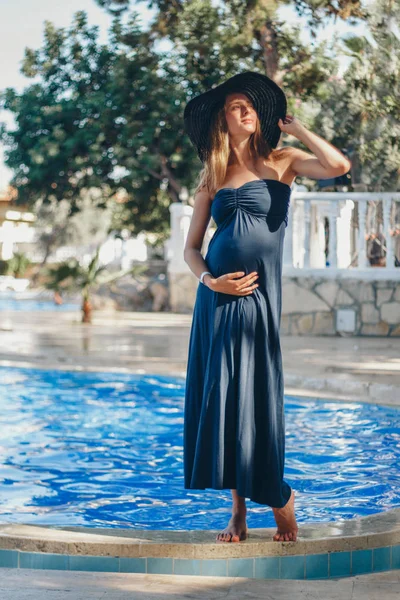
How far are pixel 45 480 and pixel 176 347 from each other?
5.89m

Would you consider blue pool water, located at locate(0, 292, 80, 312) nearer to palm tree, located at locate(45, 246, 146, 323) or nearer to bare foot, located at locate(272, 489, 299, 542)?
palm tree, located at locate(45, 246, 146, 323)

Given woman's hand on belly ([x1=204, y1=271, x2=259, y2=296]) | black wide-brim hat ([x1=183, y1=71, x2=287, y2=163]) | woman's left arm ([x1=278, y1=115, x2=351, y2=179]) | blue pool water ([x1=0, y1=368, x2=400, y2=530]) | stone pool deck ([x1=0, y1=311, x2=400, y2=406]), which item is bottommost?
blue pool water ([x1=0, y1=368, x2=400, y2=530])

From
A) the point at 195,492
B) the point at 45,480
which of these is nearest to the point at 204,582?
the point at 195,492

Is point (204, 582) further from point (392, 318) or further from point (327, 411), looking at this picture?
point (392, 318)

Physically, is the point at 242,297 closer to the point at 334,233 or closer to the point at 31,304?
the point at 334,233

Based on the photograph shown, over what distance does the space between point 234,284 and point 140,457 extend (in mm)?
3010

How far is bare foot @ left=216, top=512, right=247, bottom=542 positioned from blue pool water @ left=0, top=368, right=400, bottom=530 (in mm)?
745

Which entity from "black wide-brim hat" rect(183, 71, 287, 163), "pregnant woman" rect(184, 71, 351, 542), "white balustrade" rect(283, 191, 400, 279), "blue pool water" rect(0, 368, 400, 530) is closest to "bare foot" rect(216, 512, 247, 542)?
"pregnant woman" rect(184, 71, 351, 542)

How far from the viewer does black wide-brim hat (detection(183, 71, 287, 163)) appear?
13.4 ft

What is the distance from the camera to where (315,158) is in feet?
13.2

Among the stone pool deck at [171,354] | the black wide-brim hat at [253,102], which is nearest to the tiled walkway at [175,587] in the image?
the black wide-brim hat at [253,102]

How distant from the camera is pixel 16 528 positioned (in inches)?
159

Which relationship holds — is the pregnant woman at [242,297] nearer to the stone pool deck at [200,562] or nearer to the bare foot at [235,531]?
the bare foot at [235,531]

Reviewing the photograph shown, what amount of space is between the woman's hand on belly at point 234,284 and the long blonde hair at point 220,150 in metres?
0.40
